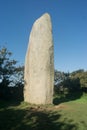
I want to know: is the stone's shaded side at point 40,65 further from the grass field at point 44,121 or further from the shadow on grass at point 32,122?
the shadow on grass at point 32,122

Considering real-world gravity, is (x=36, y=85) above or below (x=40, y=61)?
below

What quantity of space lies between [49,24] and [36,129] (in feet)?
42.1

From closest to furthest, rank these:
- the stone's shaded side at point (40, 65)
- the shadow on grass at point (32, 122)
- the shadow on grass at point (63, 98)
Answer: the shadow on grass at point (32, 122) < the stone's shaded side at point (40, 65) < the shadow on grass at point (63, 98)

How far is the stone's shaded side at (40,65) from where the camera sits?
23125mm

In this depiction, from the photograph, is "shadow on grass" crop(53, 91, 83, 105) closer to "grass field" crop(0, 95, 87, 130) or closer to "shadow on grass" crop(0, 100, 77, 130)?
"grass field" crop(0, 95, 87, 130)

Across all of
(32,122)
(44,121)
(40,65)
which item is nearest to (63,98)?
(40,65)

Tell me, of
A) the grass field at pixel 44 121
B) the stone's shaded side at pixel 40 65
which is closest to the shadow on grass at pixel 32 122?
the grass field at pixel 44 121

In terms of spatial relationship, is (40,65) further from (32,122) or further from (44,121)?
(32,122)

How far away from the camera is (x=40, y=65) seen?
77.0ft

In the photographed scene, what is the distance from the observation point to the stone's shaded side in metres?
23.1

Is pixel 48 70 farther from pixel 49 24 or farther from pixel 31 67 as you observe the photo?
pixel 49 24

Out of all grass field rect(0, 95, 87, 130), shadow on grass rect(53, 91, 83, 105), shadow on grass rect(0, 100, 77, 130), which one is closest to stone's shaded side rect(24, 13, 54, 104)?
shadow on grass rect(53, 91, 83, 105)

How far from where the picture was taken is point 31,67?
2391 centimetres

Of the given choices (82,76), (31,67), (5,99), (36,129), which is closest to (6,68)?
(5,99)
